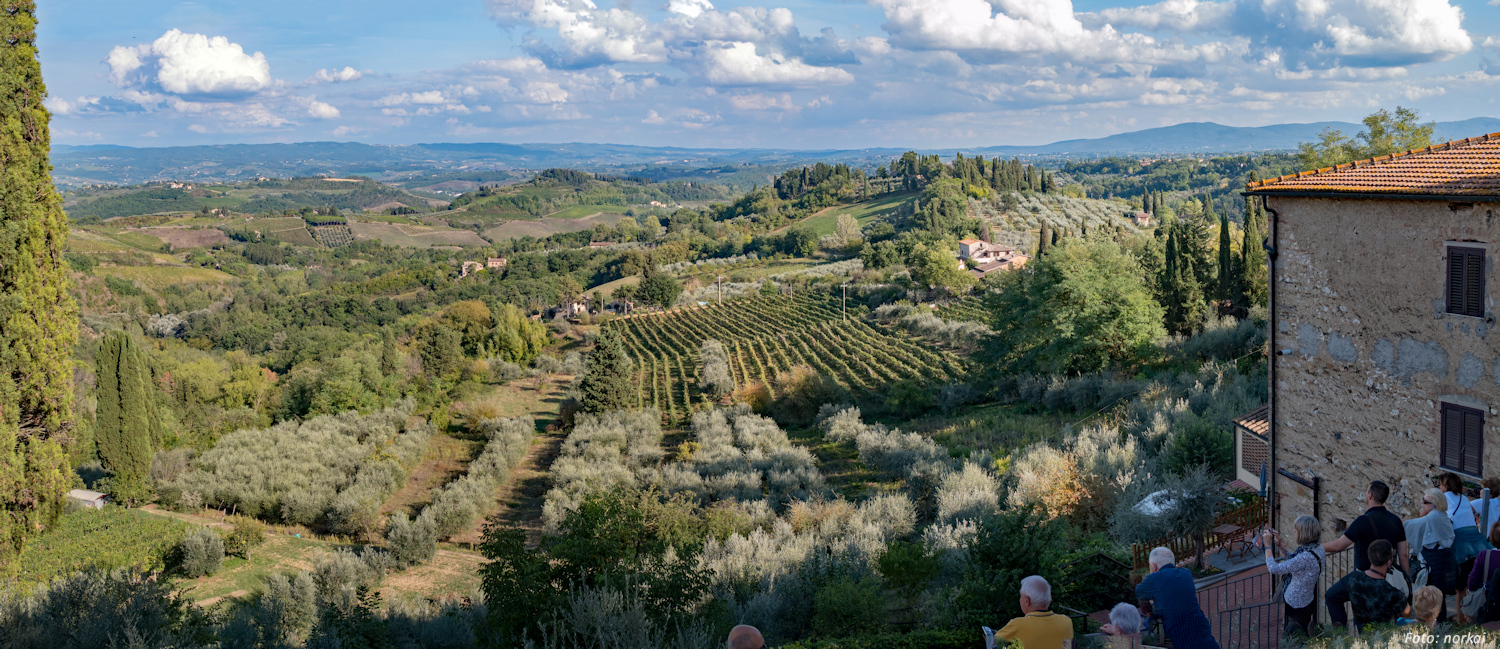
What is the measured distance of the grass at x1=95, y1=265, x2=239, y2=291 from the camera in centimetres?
8744

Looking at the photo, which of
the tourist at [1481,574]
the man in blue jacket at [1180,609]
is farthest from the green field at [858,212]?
the man in blue jacket at [1180,609]

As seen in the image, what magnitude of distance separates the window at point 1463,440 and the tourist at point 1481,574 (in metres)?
3.09

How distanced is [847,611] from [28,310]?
13279 millimetres

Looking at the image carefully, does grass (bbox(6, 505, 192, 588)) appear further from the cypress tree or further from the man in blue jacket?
the cypress tree

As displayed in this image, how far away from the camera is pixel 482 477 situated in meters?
22.9

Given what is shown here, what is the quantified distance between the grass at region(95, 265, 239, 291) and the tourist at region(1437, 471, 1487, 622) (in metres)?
107

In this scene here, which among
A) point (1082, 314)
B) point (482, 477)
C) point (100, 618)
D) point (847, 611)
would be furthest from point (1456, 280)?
point (482, 477)

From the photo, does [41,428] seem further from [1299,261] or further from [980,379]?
[980,379]

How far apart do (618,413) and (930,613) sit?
21.9 meters

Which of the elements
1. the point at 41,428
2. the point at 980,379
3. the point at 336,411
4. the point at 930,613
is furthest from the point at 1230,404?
the point at 336,411

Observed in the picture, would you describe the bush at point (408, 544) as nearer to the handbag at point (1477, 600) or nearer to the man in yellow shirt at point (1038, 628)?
the man in yellow shirt at point (1038, 628)

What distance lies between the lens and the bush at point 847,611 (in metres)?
8.39

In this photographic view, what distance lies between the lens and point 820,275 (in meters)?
75.1

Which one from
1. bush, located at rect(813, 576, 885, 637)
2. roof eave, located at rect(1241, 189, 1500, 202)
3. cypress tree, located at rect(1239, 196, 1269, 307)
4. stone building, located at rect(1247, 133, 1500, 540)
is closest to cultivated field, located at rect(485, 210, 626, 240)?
cypress tree, located at rect(1239, 196, 1269, 307)
